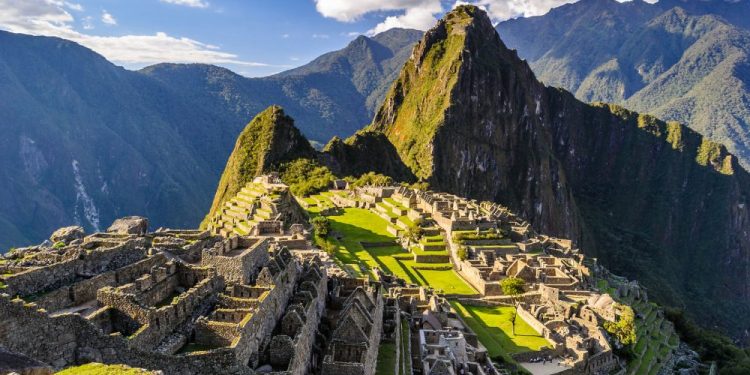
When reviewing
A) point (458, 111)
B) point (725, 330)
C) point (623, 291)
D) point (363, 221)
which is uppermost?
point (458, 111)

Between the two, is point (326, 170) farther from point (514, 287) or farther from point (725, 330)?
point (725, 330)

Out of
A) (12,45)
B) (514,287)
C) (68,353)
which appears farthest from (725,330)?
(12,45)

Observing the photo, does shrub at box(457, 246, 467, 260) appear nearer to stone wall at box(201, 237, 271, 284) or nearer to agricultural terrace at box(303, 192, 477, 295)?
agricultural terrace at box(303, 192, 477, 295)

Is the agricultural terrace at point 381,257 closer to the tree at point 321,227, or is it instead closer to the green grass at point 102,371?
the tree at point 321,227

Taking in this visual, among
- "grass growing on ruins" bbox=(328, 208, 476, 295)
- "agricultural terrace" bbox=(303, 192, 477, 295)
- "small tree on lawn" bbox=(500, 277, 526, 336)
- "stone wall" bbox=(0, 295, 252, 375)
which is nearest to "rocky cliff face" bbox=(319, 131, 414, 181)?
"agricultural terrace" bbox=(303, 192, 477, 295)

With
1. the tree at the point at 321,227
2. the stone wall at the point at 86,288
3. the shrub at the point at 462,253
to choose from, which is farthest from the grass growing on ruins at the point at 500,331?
the stone wall at the point at 86,288

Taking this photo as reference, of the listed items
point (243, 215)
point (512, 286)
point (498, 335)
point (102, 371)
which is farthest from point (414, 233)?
point (102, 371)
